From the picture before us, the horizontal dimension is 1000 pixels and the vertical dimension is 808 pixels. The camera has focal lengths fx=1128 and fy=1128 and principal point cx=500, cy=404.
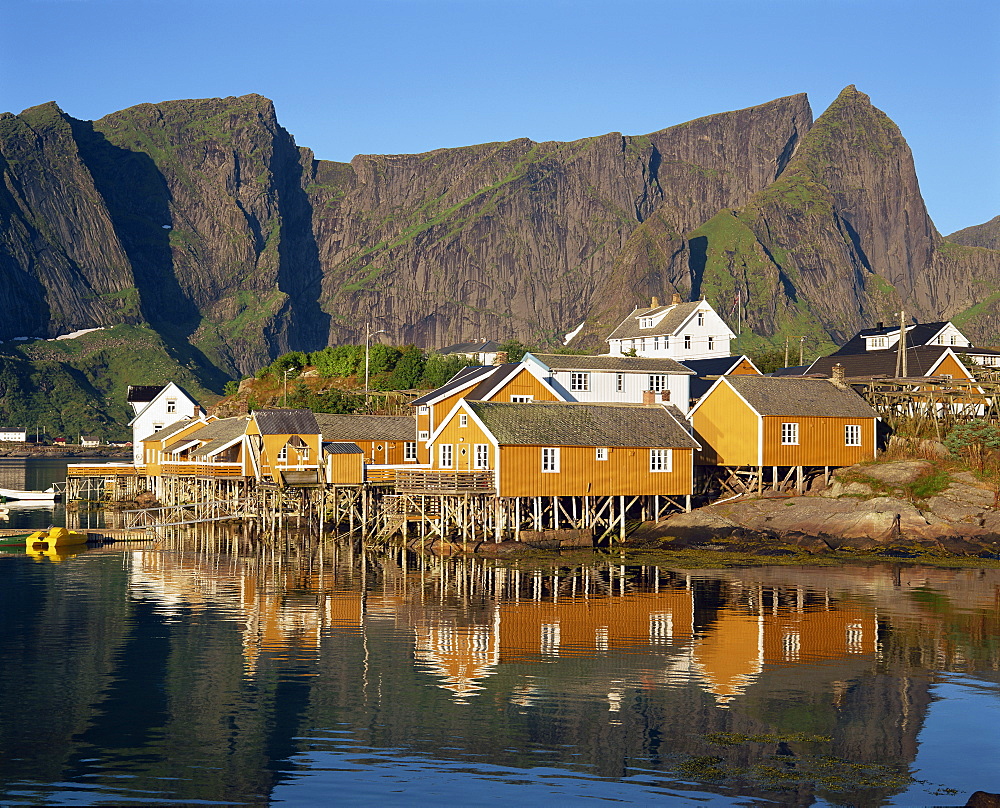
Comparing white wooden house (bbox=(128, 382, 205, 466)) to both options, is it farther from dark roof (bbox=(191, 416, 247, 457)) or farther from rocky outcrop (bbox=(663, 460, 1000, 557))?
rocky outcrop (bbox=(663, 460, 1000, 557))

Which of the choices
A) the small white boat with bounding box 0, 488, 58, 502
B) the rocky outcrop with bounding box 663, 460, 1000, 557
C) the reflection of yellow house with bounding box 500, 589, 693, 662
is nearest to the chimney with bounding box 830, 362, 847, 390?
the rocky outcrop with bounding box 663, 460, 1000, 557

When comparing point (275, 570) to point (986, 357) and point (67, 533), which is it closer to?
point (67, 533)

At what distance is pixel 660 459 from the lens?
6228 cm

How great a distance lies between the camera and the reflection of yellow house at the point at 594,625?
34688mm

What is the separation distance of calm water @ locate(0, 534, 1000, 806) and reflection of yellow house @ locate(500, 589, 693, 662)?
0.16m

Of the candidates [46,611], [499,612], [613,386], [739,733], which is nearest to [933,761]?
[739,733]

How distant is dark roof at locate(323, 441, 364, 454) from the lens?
6862 cm

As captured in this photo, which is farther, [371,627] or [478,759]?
[371,627]

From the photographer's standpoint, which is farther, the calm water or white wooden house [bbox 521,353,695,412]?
white wooden house [bbox 521,353,695,412]

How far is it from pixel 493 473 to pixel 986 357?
56656 mm

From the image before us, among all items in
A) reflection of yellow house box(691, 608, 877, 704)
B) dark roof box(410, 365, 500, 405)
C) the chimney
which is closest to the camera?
reflection of yellow house box(691, 608, 877, 704)

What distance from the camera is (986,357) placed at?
3787 inches

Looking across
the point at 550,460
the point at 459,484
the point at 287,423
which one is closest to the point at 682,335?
the point at 287,423

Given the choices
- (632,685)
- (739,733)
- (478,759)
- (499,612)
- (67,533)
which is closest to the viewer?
(478,759)
